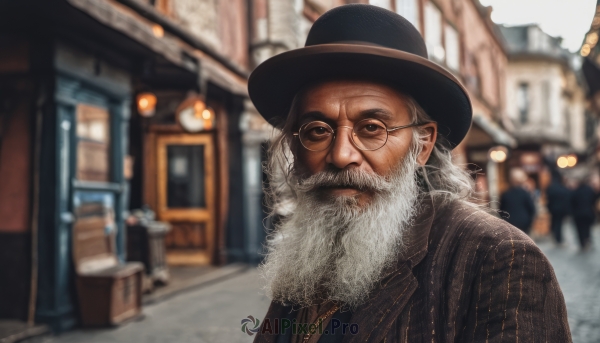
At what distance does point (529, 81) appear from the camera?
96.2 feet

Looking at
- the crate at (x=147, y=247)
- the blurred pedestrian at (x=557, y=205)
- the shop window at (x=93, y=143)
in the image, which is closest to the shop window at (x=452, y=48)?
the blurred pedestrian at (x=557, y=205)

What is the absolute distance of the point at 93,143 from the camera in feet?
19.5

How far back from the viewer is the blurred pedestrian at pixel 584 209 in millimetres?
11930

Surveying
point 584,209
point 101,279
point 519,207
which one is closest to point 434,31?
point 584,209

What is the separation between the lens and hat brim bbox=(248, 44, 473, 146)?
1527 mm

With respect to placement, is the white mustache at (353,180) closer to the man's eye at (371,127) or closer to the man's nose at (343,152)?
the man's nose at (343,152)

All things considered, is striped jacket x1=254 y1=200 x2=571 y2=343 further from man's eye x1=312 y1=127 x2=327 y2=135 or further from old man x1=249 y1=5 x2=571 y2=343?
man's eye x1=312 y1=127 x2=327 y2=135

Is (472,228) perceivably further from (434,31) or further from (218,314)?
(434,31)

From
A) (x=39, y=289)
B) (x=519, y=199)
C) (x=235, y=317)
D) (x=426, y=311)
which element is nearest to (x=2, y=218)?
(x=39, y=289)

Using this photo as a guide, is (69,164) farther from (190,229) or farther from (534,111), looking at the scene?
(534,111)

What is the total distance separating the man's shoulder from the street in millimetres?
2150

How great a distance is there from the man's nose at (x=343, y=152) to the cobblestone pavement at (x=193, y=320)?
3639 millimetres

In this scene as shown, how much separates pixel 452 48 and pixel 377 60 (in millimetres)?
16482

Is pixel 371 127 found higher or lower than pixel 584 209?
higher
